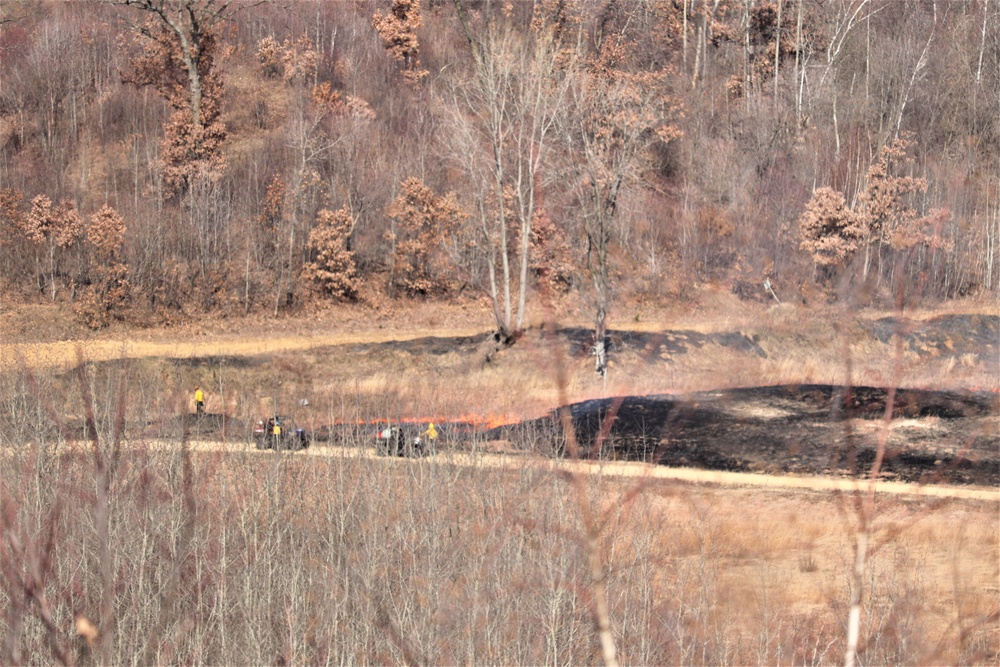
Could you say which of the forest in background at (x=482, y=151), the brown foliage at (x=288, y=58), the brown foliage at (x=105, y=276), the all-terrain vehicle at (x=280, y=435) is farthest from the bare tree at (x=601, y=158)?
the brown foliage at (x=105, y=276)

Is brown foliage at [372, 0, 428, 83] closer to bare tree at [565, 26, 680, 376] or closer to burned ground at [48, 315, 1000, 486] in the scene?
bare tree at [565, 26, 680, 376]

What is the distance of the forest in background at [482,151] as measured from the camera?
35.4m

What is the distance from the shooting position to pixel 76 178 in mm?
40844

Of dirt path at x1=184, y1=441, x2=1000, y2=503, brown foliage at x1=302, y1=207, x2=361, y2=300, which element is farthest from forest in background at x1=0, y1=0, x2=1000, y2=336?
dirt path at x1=184, y1=441, x2=1000, y2=503

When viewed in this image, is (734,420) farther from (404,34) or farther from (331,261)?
(404,34)

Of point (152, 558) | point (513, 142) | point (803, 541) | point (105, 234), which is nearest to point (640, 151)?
point (513, 142)

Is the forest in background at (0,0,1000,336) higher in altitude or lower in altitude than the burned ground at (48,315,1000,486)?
higher

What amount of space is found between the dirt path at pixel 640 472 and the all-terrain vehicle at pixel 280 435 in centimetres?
35

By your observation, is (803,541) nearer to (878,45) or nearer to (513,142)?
(513,142)

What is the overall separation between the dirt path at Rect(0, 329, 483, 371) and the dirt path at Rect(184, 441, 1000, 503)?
9.86 meters

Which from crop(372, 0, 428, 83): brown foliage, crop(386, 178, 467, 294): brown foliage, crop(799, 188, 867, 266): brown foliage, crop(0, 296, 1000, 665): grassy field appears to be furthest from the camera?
crop(372, 0, 428, 83): brown foliage

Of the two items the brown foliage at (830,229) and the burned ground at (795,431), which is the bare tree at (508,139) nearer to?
the burned ground at (795,431)

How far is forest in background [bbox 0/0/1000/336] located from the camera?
3538 centimetres

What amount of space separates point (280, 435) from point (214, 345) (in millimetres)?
14160
